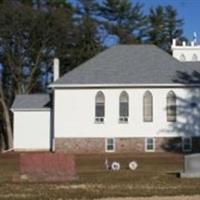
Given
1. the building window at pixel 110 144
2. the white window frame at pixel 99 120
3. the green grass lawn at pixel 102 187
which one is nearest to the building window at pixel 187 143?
the building window at pixel 110 144

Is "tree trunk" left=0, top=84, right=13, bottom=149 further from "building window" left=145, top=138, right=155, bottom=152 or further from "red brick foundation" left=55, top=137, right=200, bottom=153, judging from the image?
"building window" left=145, top=138, right=155, bottom=152

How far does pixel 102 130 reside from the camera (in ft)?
187

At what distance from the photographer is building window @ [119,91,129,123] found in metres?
57.0

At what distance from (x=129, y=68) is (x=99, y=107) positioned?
415 cm

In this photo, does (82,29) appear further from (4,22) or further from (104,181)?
(104,181)

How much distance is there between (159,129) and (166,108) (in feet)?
5.46

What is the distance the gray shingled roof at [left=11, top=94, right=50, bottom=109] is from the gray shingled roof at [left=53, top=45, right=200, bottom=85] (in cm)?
470

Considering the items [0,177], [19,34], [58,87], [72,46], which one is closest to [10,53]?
[19,34]

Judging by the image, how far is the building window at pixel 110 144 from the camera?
5716 cm

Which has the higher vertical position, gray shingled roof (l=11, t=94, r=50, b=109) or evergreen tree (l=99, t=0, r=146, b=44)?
evergreen tree (l=99, t=0, r=146, b=44)

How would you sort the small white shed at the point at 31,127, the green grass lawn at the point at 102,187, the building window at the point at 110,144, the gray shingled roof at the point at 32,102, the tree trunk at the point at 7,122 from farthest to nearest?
1. the tree trunk at the point at 7,122
2. the gray shingled roof at the point at 32,102
3. the small white shed at the point at 31,127
4. the building window at the point at 110,144
5. the green grass lawn at the point at 102,187

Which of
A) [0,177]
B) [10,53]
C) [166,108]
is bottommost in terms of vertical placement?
[0,177]

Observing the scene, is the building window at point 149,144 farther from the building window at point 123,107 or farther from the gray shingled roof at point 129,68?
the gray shingled roof at point 129,68

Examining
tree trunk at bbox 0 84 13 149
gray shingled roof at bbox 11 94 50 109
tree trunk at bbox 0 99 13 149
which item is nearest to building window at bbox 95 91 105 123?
gray shingled roof at bbox 11 94 50 109
